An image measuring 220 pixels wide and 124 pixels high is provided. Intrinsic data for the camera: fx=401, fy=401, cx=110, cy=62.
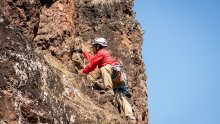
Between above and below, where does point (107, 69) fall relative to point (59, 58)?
below

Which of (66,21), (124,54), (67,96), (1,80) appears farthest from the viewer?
(124,54)

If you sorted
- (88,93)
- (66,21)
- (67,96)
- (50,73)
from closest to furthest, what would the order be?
(50,73)
(67,96)
(88,93)
(66,21)

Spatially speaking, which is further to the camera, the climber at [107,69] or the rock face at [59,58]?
the climber at [107,69]

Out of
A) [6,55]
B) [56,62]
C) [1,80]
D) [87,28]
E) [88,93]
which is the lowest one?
[1,80]

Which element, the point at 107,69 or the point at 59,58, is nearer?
the point at 107,69

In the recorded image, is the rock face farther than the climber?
No

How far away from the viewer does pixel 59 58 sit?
1820 centimetres

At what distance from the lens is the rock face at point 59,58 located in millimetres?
8531

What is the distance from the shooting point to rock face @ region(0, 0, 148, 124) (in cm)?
853

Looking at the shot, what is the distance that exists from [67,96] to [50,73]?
1675mm

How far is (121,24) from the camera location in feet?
84.8

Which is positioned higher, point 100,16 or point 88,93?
point 100,16

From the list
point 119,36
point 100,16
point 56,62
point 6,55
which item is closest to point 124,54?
point 119,36

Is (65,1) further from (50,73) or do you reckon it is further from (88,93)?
(50,73)
